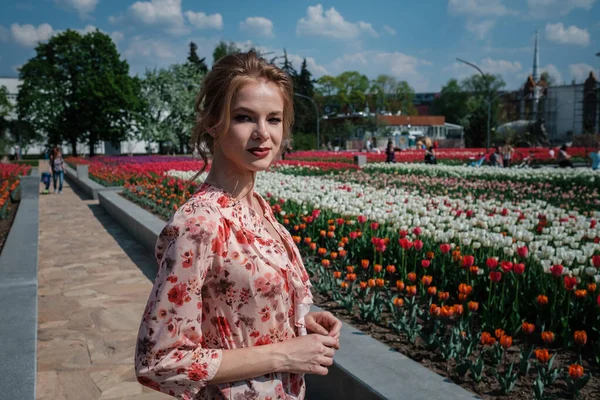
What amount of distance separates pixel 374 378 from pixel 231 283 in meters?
1.51

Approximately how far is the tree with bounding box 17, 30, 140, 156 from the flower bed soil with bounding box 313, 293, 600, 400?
46215 mm

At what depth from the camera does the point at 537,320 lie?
349 cm

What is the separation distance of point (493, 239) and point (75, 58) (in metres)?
50.5

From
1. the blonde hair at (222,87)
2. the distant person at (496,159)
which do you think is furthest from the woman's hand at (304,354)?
the distant person at (496,159)

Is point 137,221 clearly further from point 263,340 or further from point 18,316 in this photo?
point 263,340

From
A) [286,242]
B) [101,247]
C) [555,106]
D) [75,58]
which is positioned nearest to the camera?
[286,242]

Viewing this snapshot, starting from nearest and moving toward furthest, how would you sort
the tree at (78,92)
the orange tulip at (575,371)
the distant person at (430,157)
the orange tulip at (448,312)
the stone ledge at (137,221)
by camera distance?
1. the orange tulip at (575,371)
2. the orange tulip at (448,312)
3. the stone ledge at (137,221)
4. the distant person at (430,157)
5. the tree at (78,92)

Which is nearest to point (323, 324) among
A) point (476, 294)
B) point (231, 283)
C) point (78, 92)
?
point (231, 283)

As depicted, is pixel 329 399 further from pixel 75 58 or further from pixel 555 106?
pixel 555 106

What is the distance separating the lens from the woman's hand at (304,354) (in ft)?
4.48

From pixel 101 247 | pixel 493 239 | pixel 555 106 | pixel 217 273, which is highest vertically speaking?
pixel 555 106

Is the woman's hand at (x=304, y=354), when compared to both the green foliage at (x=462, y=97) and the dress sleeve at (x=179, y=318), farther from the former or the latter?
the green foliage at (x=462, y=97)

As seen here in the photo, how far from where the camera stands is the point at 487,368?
308 centimetres

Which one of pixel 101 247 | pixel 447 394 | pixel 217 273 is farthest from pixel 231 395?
pixel 101 247
